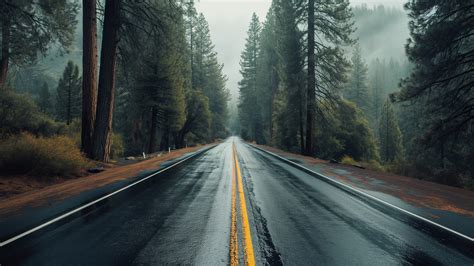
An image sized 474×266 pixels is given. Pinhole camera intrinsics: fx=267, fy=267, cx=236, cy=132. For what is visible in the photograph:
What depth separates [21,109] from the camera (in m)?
15.4

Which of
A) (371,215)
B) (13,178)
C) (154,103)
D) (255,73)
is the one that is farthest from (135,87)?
(255,73)

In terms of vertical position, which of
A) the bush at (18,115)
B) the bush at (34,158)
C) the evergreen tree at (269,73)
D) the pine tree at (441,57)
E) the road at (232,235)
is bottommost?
the road at (232,235)

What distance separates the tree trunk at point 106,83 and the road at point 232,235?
7384 millimetres

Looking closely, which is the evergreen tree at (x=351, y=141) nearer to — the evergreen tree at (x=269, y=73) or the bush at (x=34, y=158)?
the evergreen tree at (x=269, y=73)

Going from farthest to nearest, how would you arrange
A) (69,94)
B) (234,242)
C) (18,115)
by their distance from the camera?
(69,94) < (18,115) < (234,242)

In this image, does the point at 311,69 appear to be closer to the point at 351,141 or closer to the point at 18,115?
the point at 351,141

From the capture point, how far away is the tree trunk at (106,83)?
13727mm

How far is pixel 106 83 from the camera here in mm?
13961

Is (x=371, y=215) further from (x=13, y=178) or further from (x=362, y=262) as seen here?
(x=13, y=178)

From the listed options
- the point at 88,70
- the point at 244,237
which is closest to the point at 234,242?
the point at 244,237

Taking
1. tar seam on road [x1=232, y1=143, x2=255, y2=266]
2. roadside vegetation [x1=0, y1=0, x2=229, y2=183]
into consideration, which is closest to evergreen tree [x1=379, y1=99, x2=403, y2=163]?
roadside vegetation [x1=0, y1=0, x2=229, y2=183]

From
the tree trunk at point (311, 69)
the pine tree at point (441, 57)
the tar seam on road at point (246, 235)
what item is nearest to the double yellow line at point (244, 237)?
the tar seam on road at point (246, 235)

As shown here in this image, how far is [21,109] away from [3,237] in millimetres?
14209

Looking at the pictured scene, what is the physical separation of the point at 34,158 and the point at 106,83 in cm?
557
